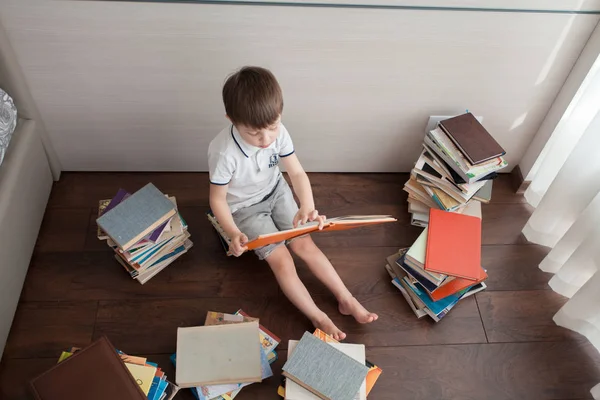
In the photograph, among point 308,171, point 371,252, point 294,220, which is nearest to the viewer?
point 294,220

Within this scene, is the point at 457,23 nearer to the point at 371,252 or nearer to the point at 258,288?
the point at 371,252

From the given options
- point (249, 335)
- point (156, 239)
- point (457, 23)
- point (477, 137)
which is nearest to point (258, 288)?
point (249, 335)

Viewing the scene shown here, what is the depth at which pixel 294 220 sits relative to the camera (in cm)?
156

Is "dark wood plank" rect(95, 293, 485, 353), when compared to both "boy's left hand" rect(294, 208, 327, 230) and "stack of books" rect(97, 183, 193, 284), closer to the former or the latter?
"stack of books" rect(97, 183, 193, 284)

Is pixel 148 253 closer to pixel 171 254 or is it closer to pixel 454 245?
pixel 171 254

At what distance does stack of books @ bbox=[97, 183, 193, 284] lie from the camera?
1546mm

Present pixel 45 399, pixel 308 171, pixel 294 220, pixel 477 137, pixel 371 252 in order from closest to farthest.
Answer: pixel 45 399 → pixel 294 220 → pixel 477 137 → pixel 371 252 → pixel 308 171

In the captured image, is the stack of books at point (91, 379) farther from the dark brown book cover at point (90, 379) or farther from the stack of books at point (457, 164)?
the stack of books at point (457, 164)

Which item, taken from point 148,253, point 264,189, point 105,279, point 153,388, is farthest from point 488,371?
point 105,279

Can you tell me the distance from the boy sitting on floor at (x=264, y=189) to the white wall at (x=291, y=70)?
262 millimetres

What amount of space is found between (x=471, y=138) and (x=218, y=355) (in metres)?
1.01

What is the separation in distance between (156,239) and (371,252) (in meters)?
0.71

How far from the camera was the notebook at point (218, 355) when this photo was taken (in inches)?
56.6

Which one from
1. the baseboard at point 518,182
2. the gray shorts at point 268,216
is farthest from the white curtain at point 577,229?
the gray shorts at point 268,216
